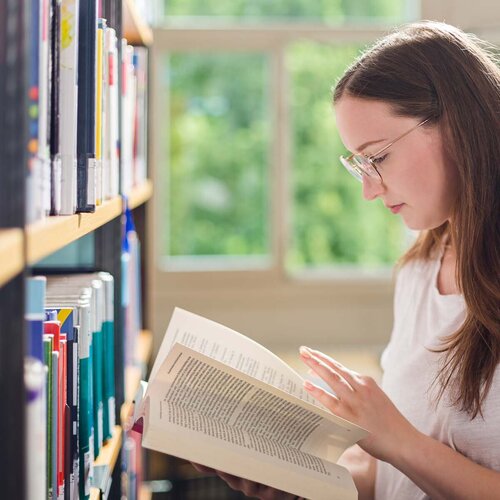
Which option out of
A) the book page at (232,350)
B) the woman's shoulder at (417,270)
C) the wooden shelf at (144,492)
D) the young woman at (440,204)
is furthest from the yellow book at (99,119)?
the wooden shelf at (144,492)

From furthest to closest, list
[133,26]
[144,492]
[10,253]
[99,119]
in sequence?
1. [144,492]
2. [133,26]
3. [99,119]
4. [10,253]

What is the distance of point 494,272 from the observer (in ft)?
4.11

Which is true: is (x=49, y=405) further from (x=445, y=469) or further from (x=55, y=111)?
(x=445, y=469)

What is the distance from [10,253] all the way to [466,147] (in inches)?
32.3

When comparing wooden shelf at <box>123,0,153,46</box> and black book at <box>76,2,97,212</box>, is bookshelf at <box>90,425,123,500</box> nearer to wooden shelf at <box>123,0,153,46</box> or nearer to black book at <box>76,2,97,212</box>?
black book at <box>76,2,97,212</box>

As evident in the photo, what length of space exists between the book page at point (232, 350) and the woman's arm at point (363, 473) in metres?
0.30

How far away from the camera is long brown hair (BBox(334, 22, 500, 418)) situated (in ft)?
4.06

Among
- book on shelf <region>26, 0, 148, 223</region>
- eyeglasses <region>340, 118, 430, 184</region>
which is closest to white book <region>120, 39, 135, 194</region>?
book on shelf <region>26, 0, 148, 223</region>

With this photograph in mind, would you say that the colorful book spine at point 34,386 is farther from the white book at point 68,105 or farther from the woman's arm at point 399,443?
the woman's arm at point 399,443

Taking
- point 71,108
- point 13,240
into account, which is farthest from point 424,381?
point 13,240

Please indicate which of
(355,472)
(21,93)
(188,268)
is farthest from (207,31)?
(21,93)

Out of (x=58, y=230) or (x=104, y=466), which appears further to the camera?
(x=104, y=466)

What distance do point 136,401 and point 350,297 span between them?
1.98 metres

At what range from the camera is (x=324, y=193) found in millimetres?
3127
